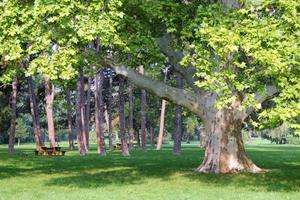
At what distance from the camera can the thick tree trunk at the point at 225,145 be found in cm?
2330

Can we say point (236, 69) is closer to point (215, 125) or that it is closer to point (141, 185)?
point (215, 125)

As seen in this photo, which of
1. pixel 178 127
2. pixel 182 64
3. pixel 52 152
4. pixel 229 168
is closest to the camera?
pixel 182 64

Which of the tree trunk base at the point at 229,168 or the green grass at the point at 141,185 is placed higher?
the tree trunk base at the point at 229,168

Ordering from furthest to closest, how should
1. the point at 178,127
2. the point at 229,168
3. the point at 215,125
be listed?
the point at 178,127 < the point at 215,125 < the point at 229,168

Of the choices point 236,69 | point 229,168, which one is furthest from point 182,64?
point 229,168

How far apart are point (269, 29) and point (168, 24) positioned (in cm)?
637

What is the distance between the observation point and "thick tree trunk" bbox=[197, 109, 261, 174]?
23.3m

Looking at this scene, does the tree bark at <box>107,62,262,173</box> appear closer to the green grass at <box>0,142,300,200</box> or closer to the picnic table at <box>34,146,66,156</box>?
the green grass at <box>0,142,300,200</box>

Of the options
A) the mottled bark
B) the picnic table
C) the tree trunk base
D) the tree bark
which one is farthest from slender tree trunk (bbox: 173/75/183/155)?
the tree trunk base

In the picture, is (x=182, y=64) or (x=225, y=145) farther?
(x=225, y=145)

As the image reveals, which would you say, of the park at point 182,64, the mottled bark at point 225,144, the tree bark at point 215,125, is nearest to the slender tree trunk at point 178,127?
the park at point 182,64

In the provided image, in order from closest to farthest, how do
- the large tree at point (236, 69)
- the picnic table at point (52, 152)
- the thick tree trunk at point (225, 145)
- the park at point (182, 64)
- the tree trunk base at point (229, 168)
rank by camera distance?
the large tree at point (236, 69) → the park at point (182, 64) → the tree trunk base at point (229, 168) → the thick tree trunk at point (225, 145) → the picnic table at point (52, 152)

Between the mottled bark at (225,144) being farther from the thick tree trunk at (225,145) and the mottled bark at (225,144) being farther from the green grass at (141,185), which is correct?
the green grass at (141,185)

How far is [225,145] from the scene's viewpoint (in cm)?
2330
